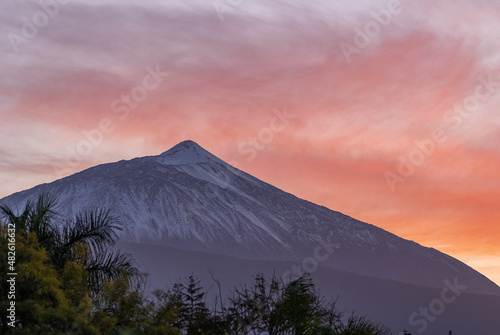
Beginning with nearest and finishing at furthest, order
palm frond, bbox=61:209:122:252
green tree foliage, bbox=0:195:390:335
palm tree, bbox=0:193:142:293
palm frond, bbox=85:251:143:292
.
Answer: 1. green tree foliage, bbox=0:195:390:335
2. palm tree, bbox=0:193:142:293
3. palm frond, bbox=85:251:143:292
4. palm frond, bbox=61:209:122:252

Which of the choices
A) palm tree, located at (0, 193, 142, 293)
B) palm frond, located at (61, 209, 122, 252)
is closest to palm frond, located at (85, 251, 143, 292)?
palm tree, located at (0, 193, 142, 293)

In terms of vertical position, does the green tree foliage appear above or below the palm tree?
below

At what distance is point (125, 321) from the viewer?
1694cm

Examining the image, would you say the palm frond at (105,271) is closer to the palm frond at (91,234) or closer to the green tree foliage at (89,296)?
the green tree foliage at (89,296)

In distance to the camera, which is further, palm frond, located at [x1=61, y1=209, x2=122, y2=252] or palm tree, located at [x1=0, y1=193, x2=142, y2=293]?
palm frond, located at [x1=61, y1=209, x2=122, y2=252]

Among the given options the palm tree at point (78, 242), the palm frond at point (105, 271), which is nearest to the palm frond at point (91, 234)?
the palm tree at point (78, 242)

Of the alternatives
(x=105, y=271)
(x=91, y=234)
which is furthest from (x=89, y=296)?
(x=91, y=234)

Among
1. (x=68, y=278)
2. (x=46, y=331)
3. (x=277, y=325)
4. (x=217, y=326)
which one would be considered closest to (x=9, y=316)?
(x=46, y=331)

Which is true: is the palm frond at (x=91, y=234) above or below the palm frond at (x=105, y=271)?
above

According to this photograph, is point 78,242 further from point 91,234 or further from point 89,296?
point 89,296

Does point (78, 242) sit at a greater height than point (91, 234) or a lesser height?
lesser

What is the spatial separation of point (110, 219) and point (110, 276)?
5.25 ft

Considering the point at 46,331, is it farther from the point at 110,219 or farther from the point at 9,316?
the point at 110,219

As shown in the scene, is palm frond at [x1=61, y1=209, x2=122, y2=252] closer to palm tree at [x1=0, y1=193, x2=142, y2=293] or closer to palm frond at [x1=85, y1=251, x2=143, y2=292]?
palm tree at [x1=0, y1=193, x2=142, y2=293]
